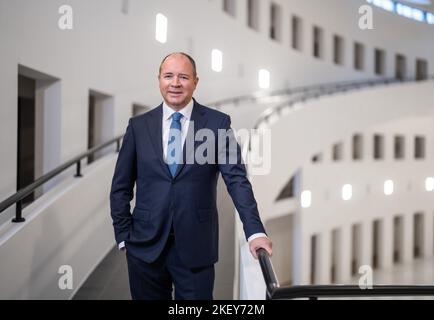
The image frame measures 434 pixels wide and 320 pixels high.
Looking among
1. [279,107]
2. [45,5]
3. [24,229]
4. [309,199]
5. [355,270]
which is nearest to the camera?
[24,229]

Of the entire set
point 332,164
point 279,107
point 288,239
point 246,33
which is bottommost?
point 288,239

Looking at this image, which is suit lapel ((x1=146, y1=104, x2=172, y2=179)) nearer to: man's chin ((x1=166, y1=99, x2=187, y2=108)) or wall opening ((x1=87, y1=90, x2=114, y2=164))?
man's chin ((x1=166, y1=99, x2=187, y2=108))

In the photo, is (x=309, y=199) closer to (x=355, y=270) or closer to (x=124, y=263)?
(x=355, y=270)

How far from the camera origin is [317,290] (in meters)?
3.08

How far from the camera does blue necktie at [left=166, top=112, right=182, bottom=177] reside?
3.19 metres

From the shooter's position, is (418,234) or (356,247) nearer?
(418,234)

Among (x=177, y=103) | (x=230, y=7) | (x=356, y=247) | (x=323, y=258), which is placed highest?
(x=230, y=7)

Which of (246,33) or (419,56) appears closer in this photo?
(246,33)

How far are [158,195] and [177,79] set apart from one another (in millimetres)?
848

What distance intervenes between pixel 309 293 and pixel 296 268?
552 inches

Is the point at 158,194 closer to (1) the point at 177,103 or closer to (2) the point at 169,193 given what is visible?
(2) the point at 169,193

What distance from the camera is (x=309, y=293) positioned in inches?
120

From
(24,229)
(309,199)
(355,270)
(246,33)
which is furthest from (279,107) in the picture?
(355,270)

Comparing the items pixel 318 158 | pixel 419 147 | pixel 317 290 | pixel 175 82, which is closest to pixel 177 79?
pixel 175 82
